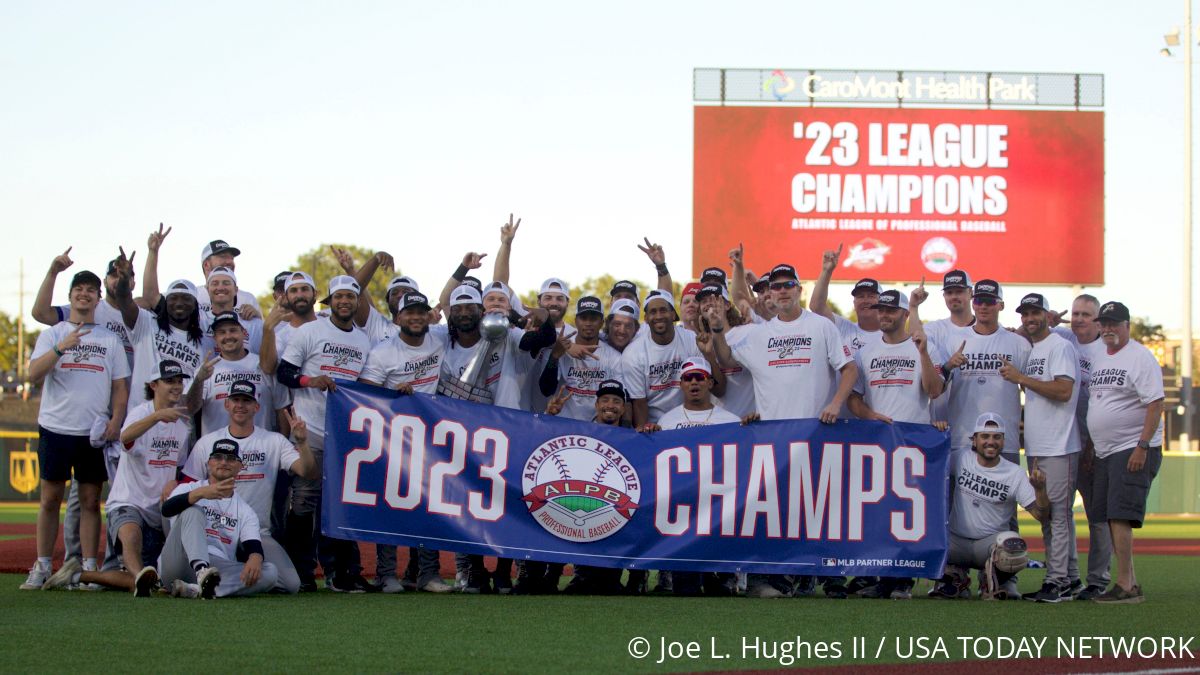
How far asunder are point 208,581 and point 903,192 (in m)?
23.0

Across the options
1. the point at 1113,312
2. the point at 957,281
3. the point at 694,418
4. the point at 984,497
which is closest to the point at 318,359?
the point at 694,418

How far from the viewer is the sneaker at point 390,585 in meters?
9.24

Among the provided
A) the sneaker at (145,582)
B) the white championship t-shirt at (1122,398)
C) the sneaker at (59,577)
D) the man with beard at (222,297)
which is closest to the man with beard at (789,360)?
the white championship t-shirt at (1122,398)

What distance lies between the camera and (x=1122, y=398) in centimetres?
962

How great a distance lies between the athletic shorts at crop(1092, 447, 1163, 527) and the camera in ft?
31.0

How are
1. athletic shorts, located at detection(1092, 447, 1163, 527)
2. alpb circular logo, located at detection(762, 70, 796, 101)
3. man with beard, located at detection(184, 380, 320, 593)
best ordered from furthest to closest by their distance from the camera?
alpb circular logo, located at detection(762, 70, 796, 101) < athletic shorts, located at detection(1092, 447, 1163, 527) < man with beard, located at detection(184, 380, 320, 593)

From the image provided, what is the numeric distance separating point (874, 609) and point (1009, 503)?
1.65 meters

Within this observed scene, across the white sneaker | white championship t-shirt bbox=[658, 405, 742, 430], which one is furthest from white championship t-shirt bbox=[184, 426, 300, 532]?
white championship t-shirt bbox=[658, 405, 742, 430]

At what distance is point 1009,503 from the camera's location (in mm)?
9492

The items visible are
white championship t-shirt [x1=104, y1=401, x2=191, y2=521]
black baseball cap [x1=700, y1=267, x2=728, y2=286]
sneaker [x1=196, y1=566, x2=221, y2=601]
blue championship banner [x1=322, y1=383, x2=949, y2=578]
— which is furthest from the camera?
black baseball cap [x1=700, y1=267, x2=728, y2=286]

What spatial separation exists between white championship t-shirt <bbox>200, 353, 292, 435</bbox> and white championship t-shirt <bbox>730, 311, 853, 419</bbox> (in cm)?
326

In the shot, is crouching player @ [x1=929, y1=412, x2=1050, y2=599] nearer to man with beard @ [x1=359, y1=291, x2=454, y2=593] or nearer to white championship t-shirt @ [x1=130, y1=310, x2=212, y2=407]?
man with beard @ [x1=359, y1=291, x2=454, y2=593]

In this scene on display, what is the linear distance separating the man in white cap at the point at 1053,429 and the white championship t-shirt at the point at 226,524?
514 centimetres

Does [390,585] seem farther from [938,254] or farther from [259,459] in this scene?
[938,254]
